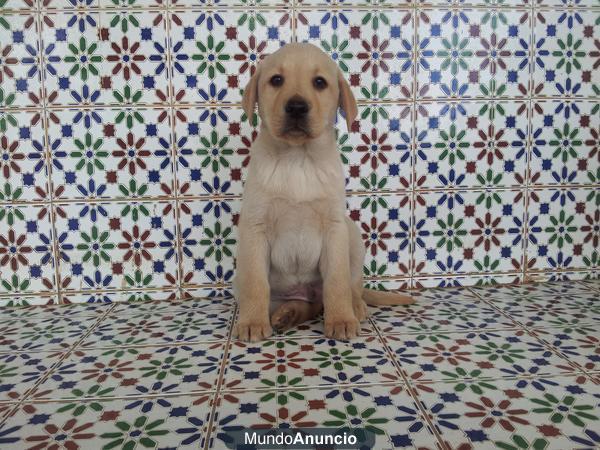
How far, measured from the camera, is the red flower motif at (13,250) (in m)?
1.68

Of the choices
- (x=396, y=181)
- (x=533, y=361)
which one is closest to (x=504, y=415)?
(x=533, y=361)

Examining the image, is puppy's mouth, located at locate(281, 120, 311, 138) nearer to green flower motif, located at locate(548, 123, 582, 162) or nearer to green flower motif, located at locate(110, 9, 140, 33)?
green flower motif, located at locate(110, 9, 140, 33)

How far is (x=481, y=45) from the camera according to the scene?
5.65 feet

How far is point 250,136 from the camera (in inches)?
67.2

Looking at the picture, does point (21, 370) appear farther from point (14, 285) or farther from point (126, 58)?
point (126, 58)

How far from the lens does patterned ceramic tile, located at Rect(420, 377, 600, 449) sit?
818mm

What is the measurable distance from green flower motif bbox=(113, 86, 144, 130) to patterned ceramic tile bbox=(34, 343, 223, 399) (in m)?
0.80

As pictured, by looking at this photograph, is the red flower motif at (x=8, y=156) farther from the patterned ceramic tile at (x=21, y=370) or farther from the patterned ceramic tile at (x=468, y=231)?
the patterned ceramic tile at (x=468, y=231)

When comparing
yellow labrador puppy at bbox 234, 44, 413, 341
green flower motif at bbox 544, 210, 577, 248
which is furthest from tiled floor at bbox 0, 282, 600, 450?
green flower motif at bbox 544, 210, 577, 248

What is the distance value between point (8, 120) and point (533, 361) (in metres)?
1.77

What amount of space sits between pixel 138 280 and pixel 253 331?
643 mm

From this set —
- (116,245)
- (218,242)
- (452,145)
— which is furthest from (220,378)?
(452,145)

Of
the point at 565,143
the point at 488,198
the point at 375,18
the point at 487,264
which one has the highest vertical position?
the point at 375,18

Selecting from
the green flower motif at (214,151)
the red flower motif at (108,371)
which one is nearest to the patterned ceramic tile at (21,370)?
the red flower motif at (108,371)
